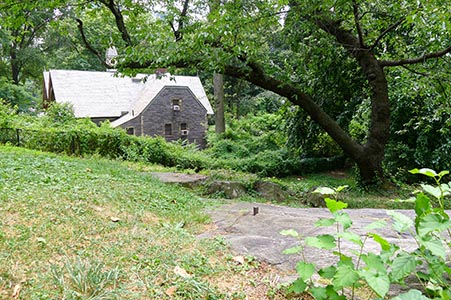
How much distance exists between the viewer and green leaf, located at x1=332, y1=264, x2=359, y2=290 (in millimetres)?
1210

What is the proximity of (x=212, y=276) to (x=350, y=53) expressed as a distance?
6.81m

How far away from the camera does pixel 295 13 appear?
6.11 m

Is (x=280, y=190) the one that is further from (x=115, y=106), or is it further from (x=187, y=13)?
(x=115, y=106)

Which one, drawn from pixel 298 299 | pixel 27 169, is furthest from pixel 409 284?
pixel 27 169

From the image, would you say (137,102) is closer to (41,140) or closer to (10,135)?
(10,135)

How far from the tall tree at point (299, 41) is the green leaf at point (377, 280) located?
15.2ft

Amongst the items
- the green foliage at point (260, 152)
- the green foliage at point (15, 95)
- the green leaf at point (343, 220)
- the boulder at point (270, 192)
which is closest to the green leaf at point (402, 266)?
the green leaf at point (343, 220)

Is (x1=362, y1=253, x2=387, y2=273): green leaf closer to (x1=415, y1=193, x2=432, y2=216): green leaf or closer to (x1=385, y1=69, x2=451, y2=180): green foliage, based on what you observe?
(x1=415, y1=193, x2=432, y2=216): green leaf

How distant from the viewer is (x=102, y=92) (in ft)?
67.6

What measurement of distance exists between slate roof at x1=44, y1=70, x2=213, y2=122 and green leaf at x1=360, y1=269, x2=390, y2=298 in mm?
18670

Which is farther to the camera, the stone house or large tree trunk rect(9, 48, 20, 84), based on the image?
large tree trunk rect(9, 48, 20, 84)

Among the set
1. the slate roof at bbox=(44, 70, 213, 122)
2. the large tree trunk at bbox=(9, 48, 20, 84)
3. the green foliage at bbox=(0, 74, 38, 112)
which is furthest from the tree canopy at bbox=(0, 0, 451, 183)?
the large tree trunk at bbox=(9, 48, 20, 84)

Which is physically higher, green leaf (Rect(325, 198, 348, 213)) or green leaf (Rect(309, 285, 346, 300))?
green leaf (Rect(325, 198, 348, 213))

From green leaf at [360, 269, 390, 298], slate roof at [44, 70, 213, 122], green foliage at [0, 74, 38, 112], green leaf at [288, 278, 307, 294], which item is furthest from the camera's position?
slate roof at [44, 70, 213, 122]
